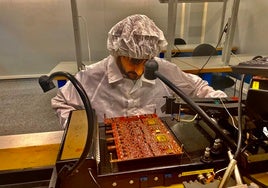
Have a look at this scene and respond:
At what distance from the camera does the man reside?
116cm

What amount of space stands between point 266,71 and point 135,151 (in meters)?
0.39

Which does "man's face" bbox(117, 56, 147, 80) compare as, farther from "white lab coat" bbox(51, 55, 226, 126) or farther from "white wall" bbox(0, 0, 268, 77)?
"white wall" bbox(0, 0, 268, 77)

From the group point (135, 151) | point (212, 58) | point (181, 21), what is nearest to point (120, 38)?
point (135, 151)

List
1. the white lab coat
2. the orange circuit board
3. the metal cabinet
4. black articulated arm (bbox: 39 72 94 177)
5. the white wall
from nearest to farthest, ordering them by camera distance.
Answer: black articulated arm (bbox: 39 72 94 177), the orange circuit board, the white lab coat, the metal cabinet, the white wall

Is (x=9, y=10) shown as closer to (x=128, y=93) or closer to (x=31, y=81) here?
(x=31, y=81)

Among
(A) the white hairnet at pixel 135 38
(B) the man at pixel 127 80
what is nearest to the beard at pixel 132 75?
Answer: (B) the man at pixel 127 80

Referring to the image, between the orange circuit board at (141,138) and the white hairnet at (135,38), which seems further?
the white hairnet at (135,38)

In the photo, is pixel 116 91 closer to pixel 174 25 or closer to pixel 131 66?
pixel 131 66

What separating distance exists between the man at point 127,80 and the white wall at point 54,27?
2.79m

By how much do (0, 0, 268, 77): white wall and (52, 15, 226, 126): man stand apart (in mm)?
2793

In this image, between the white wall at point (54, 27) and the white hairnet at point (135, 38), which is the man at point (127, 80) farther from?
the white wall at point (54, 27)

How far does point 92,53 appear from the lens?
4.10 m

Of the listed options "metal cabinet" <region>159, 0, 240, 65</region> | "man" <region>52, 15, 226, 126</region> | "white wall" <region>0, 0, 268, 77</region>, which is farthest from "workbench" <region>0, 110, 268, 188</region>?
"white wall" <region>0, 0, 268, 77</region>

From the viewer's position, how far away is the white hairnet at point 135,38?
3.76 feet
